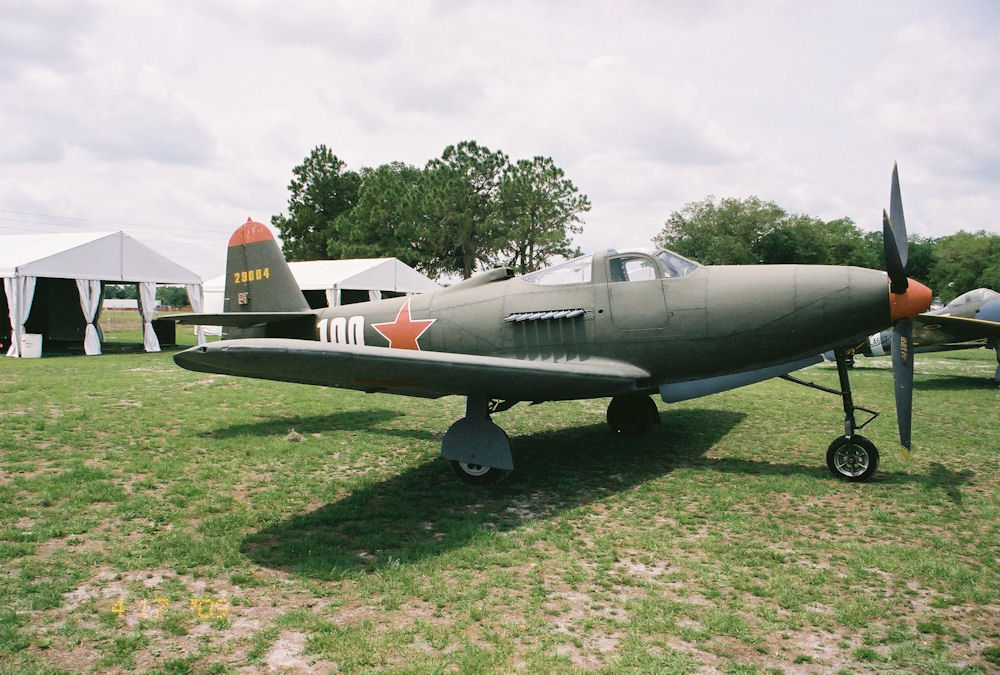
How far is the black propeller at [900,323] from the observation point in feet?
17.7

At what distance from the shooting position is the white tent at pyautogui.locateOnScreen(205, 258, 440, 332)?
25203mm

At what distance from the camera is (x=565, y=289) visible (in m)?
6.57

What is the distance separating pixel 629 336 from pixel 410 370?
258 centimetres

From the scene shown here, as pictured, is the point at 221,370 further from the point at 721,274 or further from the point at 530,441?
the point at 721,274

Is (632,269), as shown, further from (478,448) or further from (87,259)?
(87,259)

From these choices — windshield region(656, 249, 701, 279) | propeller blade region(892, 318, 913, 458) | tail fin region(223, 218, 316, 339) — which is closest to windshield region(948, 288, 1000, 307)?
propeller blade region(892, 318, 913, 458)

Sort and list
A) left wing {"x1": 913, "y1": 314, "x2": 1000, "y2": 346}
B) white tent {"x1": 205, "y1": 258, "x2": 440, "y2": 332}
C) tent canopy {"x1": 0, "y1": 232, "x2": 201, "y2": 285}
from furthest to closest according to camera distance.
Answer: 1. white tent {"x1": 205, "y1": 258, "x2": 440, "y2": 332}
2. tent canopy {"x1": 0, "y1": 232, "x2": 201, "y2": 285}
3. left wing {"x1": 913, "y1": 314, "x2": 1000, "y2": 346}

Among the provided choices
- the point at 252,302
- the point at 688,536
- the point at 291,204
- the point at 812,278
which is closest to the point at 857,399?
the point at 812,278

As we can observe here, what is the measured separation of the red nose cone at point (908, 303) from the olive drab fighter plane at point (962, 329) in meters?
9.05

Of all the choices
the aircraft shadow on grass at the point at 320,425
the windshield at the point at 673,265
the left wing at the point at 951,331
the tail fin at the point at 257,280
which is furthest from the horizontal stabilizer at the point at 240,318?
the left wing at the point at 951,331

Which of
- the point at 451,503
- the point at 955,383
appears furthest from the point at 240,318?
the point at 955,383

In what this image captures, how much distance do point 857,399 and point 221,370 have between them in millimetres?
11308

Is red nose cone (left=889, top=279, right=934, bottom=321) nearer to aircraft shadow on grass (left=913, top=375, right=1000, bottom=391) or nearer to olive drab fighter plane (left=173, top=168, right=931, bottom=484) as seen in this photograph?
olive drab fighter plane (left=173, top=168, right=931, bottom=484)

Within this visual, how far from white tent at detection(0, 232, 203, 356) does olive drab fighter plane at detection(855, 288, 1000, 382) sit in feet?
73.2
